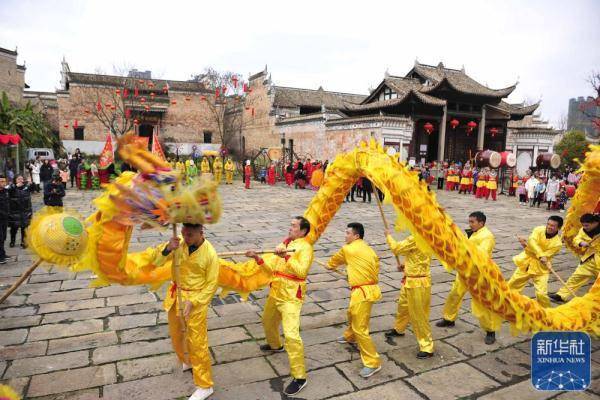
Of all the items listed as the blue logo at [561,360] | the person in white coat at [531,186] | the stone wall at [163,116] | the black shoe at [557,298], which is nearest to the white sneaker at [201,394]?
the blue logo at [561,360]

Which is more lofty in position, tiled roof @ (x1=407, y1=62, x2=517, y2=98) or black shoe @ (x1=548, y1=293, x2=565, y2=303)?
tiled roof @ (x1=407, y1=62, x2=517, y2=98)

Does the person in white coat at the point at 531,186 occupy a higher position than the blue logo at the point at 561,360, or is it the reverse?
the person in white coat at the point at 531,186

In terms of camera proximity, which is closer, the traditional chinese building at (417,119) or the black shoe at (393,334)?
the black shoe at (393,334)

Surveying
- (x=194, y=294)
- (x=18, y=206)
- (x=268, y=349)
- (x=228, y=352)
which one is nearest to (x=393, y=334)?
(x=268, y=349)

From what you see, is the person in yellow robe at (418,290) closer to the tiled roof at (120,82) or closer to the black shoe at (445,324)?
the black shoe at (445,324)

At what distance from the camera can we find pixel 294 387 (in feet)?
12.2

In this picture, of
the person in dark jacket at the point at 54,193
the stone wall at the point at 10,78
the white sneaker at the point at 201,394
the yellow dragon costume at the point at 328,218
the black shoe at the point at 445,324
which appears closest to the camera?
the yellow dragon costume at the point at 328,218

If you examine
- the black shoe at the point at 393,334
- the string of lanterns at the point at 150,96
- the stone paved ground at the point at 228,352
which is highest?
the string of lanterns at the point at 150,96

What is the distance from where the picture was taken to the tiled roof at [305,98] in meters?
32.3

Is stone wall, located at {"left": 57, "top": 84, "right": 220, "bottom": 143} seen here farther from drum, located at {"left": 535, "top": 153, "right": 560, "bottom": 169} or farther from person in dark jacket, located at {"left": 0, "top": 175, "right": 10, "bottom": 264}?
person in dark jacket, located at {"left": 0, "top": 175, "right": 10, "bottom": 264}

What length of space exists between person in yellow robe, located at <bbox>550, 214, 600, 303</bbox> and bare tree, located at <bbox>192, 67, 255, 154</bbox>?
1194 inches

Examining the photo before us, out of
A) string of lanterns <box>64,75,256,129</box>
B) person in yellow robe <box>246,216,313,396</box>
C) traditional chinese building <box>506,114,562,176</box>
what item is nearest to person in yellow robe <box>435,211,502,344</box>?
person in yellow robe <box>246,216,313,396</box>

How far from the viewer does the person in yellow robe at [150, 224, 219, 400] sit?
3557 millimetres

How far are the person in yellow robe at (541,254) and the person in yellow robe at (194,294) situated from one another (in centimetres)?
401
